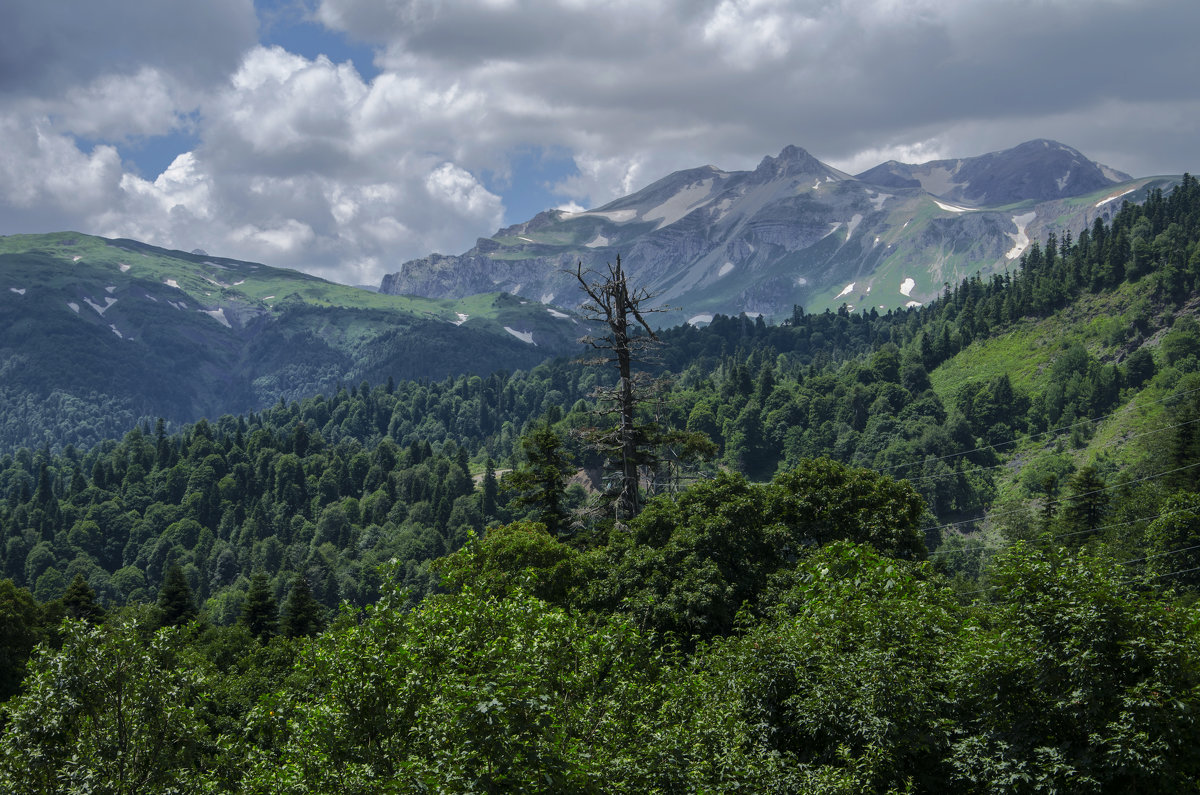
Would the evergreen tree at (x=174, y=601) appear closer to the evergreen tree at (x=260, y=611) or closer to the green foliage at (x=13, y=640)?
the evergreen tree at (x=260, y=611)

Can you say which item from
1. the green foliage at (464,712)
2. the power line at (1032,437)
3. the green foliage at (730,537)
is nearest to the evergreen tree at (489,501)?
the power line at (1032,437)

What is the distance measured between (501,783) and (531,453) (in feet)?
123

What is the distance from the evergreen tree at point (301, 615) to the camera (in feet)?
249

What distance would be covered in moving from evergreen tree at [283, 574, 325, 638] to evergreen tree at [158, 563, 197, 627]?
29.4 ft

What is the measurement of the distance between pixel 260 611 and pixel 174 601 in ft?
30.5

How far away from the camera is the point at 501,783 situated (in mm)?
16516

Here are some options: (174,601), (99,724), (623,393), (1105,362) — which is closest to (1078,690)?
(99,724)

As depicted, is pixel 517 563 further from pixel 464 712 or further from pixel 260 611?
pixel 260 611

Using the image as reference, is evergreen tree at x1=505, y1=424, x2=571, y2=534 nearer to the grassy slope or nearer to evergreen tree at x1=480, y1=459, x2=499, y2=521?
the grassy slope

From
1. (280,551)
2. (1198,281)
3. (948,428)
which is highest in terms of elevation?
(1198,281)

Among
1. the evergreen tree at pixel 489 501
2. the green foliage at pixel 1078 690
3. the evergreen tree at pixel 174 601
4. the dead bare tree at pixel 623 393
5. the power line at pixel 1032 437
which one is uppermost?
the dead bare tree at pixel 623 393

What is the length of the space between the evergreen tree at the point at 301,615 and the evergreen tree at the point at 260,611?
171 centimetres

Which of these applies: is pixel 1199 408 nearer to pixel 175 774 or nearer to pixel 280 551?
pixel 175 774

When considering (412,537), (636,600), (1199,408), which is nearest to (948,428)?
(1199,408)
